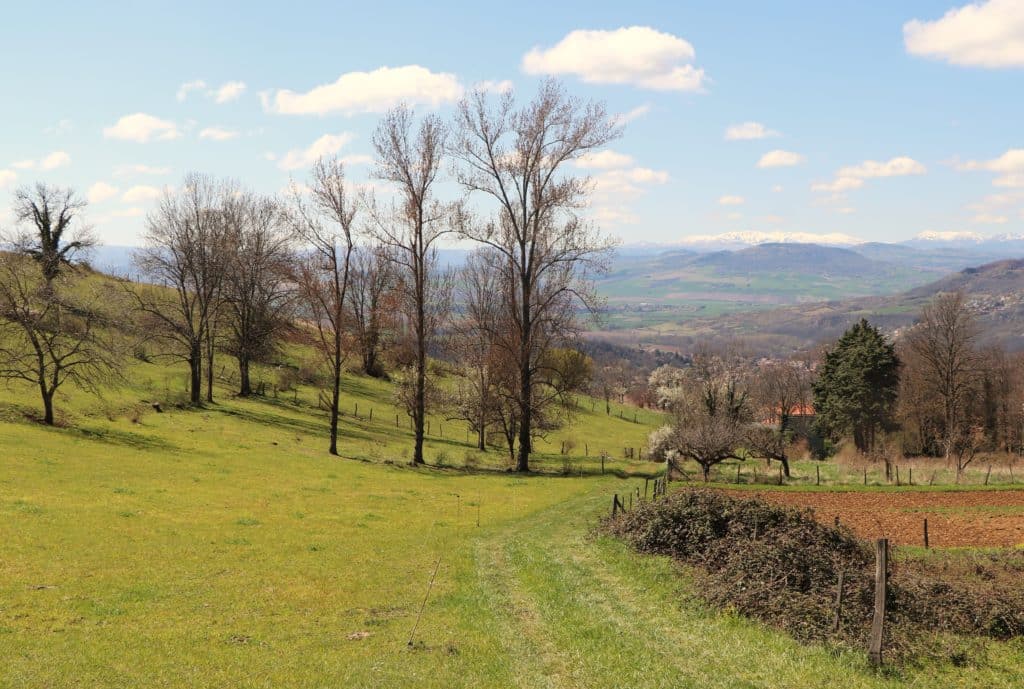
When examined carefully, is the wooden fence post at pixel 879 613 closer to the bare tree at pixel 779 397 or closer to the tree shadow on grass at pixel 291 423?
the tree shadow on grass at pixel 291 423

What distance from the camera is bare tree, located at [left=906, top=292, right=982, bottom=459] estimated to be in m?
66.4

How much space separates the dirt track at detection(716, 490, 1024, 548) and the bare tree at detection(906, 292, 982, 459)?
29572mm

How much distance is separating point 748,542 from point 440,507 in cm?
1548

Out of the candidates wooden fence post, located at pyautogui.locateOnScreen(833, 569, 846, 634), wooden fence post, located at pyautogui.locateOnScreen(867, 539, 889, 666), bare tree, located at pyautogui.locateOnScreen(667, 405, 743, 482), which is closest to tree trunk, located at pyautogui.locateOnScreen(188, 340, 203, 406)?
bare tree, located at pyautogui.locateOnScreen(667, 405, 743, 482)

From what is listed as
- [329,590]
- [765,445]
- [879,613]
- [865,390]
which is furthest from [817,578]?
[865,390]

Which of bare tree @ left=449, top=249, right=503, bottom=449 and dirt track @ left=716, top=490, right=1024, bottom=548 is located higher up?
bare tree @ left=449, top=249, right=503, bottom=449

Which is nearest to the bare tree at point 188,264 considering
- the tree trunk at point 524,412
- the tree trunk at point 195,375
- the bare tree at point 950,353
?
the tree trunk at point 195,375

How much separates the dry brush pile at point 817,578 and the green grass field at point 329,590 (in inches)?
25.4

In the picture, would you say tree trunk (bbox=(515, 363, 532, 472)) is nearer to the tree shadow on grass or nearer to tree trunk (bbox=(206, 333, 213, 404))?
the tree shadow on grass

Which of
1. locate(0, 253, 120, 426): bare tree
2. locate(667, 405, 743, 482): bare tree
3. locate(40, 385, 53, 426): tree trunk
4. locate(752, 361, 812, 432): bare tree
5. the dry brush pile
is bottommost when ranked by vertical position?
locate(752, 361, 812, 432): bare tree

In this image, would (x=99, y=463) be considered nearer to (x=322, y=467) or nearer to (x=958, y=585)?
(x=322, y=467)

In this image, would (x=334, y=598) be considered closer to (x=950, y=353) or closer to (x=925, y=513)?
(x=925, y=513)

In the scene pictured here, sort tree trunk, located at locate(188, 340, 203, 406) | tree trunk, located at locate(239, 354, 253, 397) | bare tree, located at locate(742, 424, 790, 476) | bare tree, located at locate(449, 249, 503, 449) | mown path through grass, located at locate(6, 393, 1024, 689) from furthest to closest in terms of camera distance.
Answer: tree trunk, located at locate(239, 354, 253, 397)
tree trunk, located at locate(188, 340, 203, 406)
bare tree, located at locate(449, 249, 503, 449)
bare tree, located at locate(742, 424, 790, 476)
mown path through grass, located at locate(6, 393, 1024, 689)

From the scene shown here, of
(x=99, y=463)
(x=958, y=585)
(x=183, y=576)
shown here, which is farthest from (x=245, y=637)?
(x=99, y=463)
